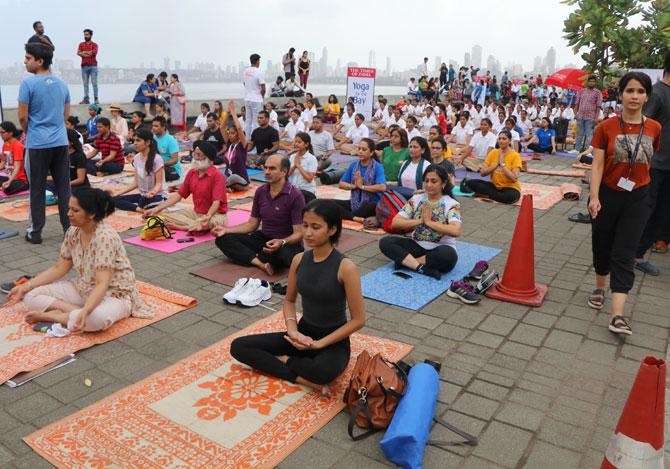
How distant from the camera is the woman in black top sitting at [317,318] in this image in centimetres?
341

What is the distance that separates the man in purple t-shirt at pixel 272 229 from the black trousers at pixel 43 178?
2.15 metres

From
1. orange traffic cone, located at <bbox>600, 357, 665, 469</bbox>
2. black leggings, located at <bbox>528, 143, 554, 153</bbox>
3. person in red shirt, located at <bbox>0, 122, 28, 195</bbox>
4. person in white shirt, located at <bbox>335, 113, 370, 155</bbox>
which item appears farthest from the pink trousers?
black leggings, located at <bbox>528, 143, 554, 153</bbox>

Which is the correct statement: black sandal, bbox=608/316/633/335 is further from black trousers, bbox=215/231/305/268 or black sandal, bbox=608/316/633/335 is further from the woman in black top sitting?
black trousers, bbox=215/231/305/268

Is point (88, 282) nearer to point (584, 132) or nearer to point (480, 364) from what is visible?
point (480, 364)

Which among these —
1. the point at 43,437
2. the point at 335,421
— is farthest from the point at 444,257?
the point at 43,437

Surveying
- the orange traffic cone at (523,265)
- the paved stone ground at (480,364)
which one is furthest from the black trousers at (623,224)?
the orange traffic cone at (523,265)

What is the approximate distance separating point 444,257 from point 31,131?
4.70m

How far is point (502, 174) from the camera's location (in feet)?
30.5

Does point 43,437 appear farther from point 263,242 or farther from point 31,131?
point 31,131

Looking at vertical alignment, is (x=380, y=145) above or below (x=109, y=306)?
above

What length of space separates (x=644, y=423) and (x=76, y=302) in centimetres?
387

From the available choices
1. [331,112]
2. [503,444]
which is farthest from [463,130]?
[503,444]

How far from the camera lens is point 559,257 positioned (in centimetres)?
656

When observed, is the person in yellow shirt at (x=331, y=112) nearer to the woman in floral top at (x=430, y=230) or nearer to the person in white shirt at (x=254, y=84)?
the person in white shirt at (x=254, y=84)
